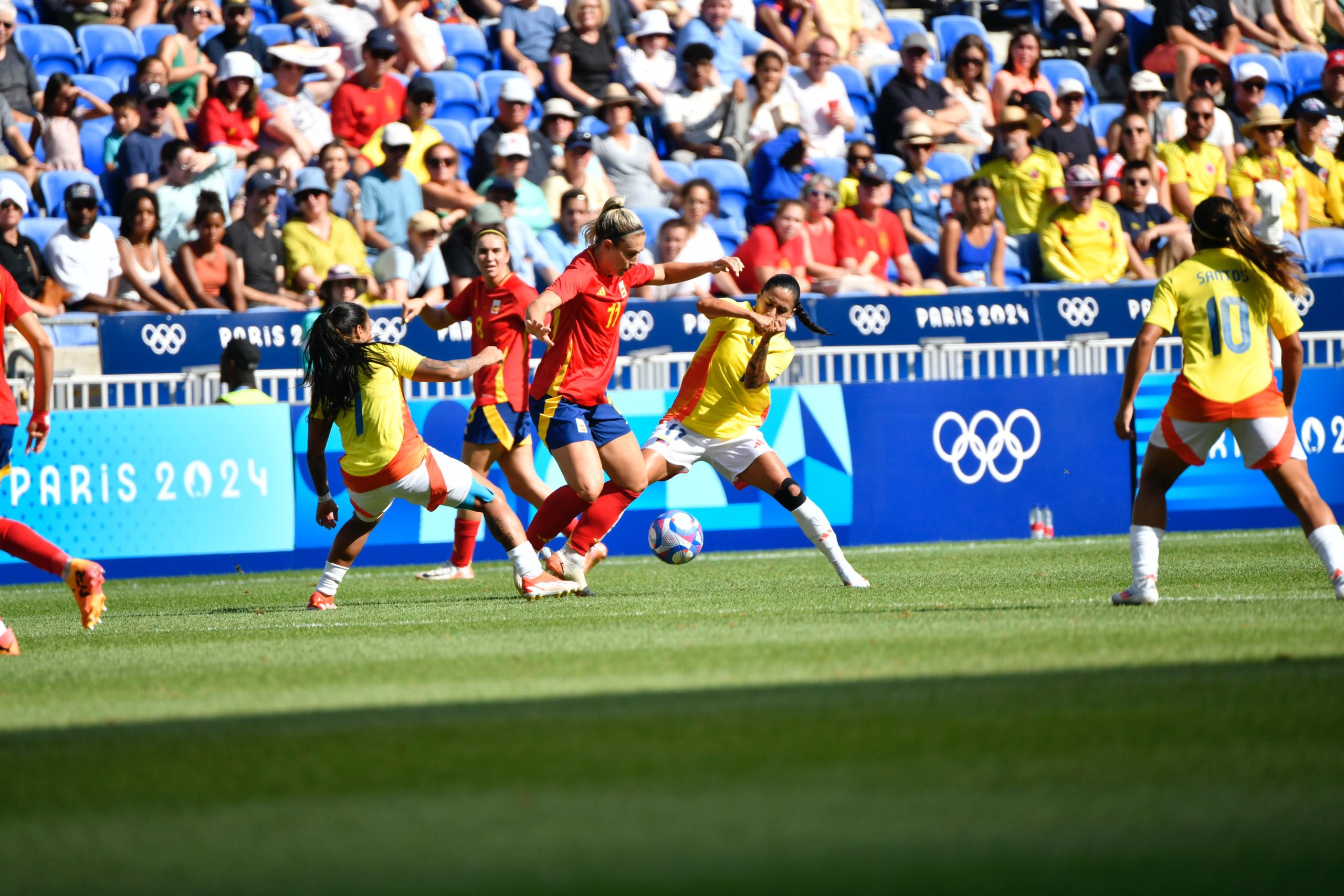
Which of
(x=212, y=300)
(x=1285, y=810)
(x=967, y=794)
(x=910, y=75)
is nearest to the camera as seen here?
(x=1285, y=810)

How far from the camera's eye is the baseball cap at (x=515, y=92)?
696 inches

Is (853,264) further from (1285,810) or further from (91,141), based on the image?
(1285,810)

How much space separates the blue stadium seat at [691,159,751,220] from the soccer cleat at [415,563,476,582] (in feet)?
24.5

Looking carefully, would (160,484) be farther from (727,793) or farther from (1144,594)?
(727,793)

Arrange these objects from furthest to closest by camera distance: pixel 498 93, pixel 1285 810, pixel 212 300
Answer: pixel 498 93 → pixel 212 300 → pixel 1285 810

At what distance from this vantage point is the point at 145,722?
5691 millimetres

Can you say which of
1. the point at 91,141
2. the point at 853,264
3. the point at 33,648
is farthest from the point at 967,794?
the point at 91,141

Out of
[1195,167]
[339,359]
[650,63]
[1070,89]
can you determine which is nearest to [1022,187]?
[1070,89]

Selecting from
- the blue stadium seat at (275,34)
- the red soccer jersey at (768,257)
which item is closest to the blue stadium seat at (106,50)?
the blue stadium seat at (275,34)

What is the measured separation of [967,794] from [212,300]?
40.7 ft

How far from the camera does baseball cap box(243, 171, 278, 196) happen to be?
52.2 ft

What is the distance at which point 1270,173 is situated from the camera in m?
19.6

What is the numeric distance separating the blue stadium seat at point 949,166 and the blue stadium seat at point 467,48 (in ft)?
17.2

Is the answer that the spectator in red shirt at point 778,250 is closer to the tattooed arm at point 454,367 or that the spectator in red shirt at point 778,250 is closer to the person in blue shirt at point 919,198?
the person in blue shirt at point 919,198
